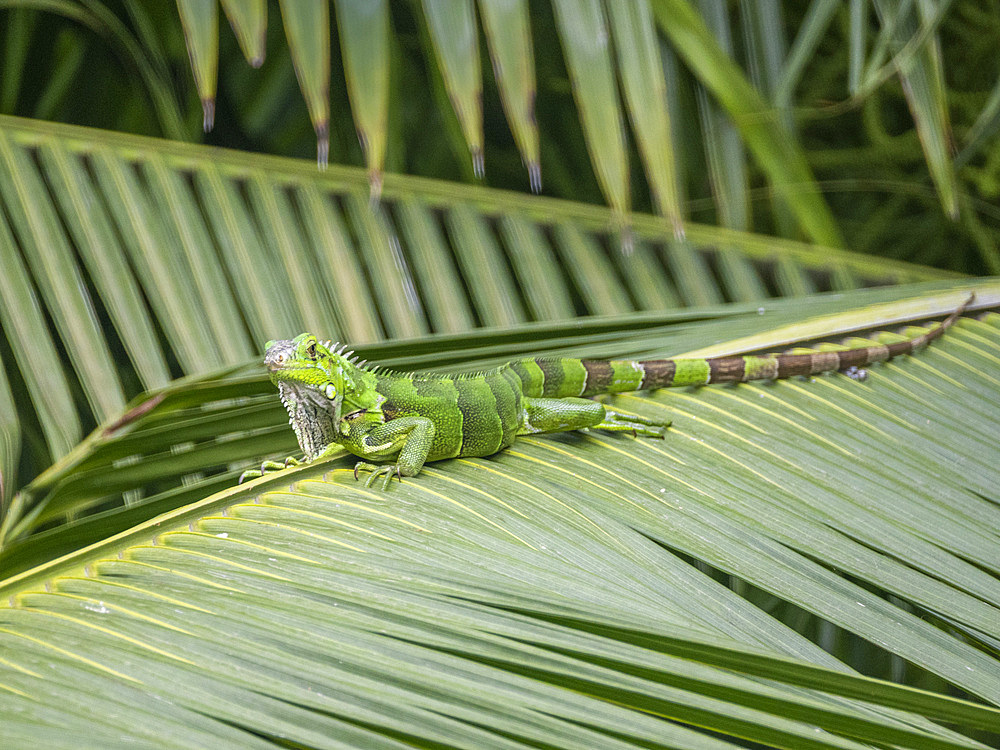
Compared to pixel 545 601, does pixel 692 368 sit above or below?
above

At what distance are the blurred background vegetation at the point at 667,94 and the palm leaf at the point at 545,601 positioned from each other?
2.04m

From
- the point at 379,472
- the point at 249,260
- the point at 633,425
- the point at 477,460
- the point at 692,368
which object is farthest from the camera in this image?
the point at 249,260

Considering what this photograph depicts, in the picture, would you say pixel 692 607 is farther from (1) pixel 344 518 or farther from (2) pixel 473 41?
(2) pixel 473 41

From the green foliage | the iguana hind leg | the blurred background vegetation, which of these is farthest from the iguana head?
the blurred background vegetation

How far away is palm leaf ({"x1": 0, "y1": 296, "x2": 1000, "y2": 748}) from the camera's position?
1.25 metres

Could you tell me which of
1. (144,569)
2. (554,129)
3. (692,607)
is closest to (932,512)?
(692,607)

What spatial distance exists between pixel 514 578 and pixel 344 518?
20.4 inches

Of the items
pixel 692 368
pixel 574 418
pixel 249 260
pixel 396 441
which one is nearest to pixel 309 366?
pixel 396 441

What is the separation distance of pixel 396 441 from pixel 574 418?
0.65 metres

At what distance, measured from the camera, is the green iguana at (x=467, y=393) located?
8.34 feet

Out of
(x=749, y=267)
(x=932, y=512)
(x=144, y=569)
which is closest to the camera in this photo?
(x=144, y=569)

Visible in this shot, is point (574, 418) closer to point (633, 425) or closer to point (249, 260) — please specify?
point (633, 425)

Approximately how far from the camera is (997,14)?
508cm

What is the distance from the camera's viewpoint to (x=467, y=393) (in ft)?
8.98
